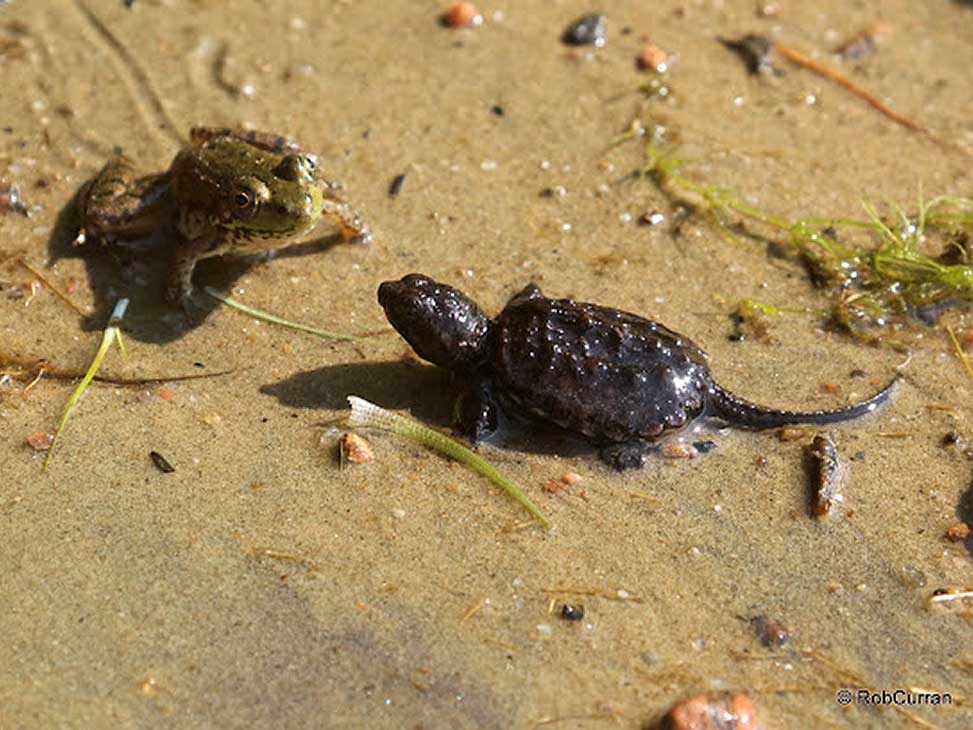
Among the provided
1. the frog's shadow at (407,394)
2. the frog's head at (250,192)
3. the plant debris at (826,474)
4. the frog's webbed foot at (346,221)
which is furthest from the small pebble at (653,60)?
the plant debris at (826,474)

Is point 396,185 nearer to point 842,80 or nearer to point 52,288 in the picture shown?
point 52,288

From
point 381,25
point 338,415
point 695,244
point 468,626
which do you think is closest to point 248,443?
point 338,415

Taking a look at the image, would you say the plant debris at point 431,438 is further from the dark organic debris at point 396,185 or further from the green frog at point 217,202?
the dark organic debris at point 396,185

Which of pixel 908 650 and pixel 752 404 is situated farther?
pixel 752 404

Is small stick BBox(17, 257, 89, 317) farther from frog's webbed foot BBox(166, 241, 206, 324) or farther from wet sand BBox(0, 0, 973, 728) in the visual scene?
frog's webbed foot BBox(166, 241, 206, 324)

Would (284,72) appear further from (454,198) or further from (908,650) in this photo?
(908,650)

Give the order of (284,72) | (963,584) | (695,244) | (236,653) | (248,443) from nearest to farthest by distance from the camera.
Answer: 1. (236,653)
2. (963,584)
3. (248,443)
4. (695,244)
5. (284,72)

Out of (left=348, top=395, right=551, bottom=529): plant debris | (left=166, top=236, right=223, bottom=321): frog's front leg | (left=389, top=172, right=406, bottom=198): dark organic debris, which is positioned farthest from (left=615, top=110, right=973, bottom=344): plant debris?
(left=166, top=236, right=223, bottom=321): frog's front leg
